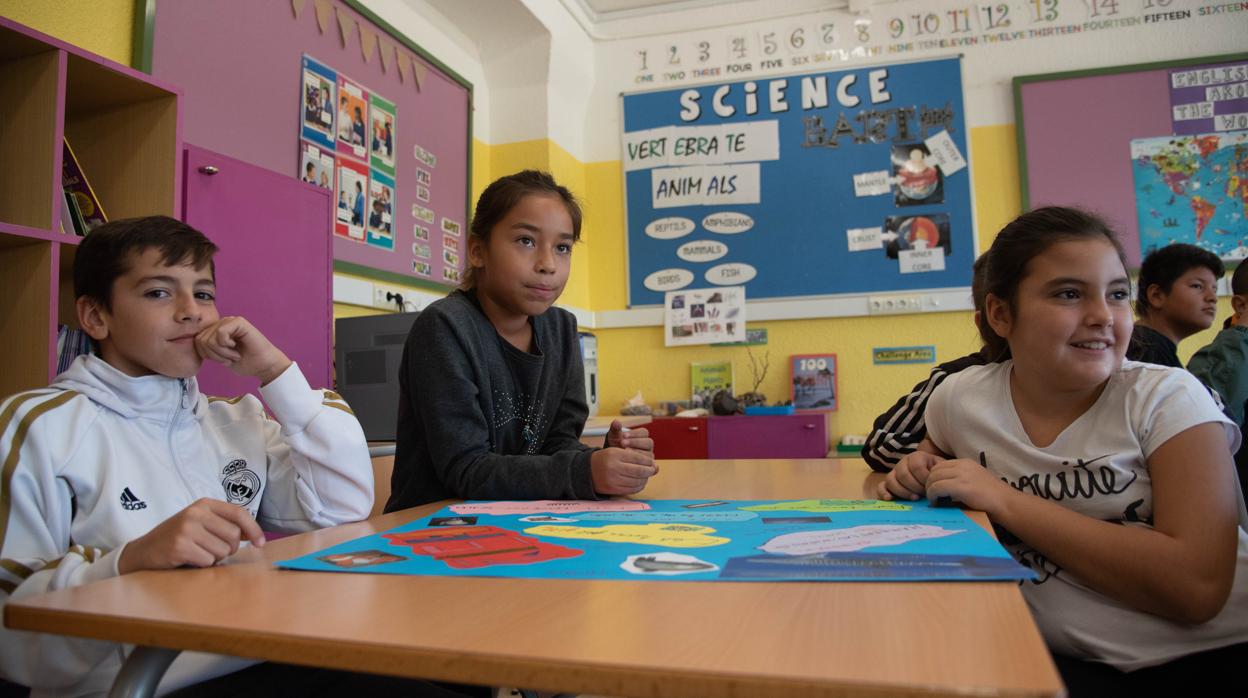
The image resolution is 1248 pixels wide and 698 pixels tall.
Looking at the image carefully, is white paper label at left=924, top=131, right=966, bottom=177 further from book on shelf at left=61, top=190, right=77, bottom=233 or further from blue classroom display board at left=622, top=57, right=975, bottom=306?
book on shelf at left=61, top=190, right=77, bottom=233

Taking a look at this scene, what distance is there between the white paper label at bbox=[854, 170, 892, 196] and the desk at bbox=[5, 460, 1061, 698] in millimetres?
3512

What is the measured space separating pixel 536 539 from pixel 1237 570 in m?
0.75

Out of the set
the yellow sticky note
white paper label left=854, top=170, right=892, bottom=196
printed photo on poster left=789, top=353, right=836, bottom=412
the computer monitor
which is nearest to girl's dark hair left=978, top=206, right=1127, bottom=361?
the yellow sticky note

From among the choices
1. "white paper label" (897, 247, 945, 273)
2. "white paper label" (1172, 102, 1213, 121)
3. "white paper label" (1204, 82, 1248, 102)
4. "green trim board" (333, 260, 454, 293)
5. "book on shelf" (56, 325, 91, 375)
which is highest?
"white paper label" (1204, 82, 1248, 102)

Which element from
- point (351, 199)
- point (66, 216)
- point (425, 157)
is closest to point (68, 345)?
point (66, 216)

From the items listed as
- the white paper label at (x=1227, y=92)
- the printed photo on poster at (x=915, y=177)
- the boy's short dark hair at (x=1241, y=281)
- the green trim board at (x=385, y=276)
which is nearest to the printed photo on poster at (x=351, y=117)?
the green trim board at (x=385, y=276)

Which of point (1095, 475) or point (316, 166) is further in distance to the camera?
point (316, 166)

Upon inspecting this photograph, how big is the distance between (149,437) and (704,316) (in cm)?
312

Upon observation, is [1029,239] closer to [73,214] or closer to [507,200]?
[507,200]

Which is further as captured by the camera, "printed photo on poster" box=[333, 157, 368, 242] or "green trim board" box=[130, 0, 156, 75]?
"printed photo on poster" box=[333, 157, 368, 242]

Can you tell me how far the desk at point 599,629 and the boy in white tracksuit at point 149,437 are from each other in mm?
270

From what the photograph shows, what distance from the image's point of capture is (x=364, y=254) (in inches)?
110

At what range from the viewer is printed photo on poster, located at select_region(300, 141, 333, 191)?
2.55 metres

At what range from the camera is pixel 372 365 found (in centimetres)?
242
